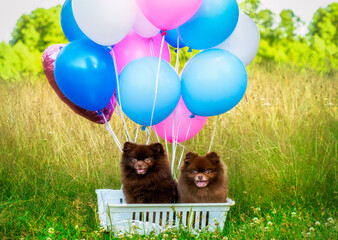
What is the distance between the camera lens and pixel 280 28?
16.2m

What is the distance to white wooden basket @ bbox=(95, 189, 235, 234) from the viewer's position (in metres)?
3.04

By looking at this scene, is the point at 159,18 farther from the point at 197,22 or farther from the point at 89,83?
the point at 89,83

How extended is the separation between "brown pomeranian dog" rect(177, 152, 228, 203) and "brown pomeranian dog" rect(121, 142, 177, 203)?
0.14 m

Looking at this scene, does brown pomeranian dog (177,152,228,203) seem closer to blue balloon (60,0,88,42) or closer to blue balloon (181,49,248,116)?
blue balloon (181,49,248,116)

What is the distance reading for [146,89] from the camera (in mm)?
3186

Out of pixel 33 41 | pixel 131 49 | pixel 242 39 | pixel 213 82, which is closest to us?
pixel 213 82

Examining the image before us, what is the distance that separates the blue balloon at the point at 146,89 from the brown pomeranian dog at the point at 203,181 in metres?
0.48

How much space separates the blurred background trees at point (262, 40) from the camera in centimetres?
1366

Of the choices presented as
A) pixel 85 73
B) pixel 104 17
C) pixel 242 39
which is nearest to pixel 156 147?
pixel 85 73

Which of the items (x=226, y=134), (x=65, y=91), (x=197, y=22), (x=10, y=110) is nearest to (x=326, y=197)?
(x=226, y=134)

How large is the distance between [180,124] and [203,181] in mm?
816

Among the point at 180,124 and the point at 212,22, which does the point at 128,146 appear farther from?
the point at 212,22

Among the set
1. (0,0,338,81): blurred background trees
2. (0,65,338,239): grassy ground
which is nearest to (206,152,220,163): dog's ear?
(0,65,338,239): grassy ground

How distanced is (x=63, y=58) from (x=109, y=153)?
5.41 ft
